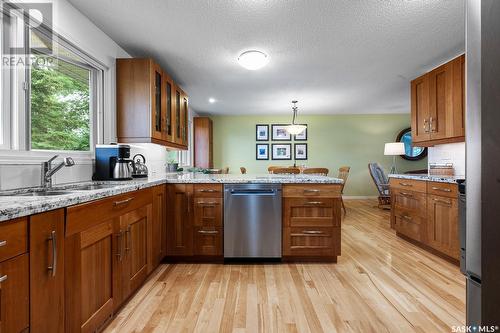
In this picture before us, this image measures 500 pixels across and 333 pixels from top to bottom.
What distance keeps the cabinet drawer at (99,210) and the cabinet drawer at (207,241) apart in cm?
78

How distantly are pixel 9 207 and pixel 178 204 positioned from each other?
176cm

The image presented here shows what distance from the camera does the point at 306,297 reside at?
1961 mm

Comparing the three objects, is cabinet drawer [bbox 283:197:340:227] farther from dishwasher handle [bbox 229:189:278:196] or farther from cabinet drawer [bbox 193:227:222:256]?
cabinet drawer [bbox 193:227:222:256]

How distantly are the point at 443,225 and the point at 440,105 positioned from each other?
4.77 ft

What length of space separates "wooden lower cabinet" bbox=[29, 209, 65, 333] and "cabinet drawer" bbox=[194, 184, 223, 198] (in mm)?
1506

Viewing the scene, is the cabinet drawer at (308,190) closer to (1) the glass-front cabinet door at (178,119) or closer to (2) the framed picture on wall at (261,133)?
(1) the glass-front cabinet door at (178,119)

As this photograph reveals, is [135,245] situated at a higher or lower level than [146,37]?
lower

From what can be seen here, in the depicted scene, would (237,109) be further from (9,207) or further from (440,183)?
(9,207)

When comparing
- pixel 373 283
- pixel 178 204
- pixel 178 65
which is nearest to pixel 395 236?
pixel 373 283

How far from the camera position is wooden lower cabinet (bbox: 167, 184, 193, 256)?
8.66 feet

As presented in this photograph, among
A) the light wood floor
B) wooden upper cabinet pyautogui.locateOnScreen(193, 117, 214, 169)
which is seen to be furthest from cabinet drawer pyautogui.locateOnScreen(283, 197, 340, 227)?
wooden upper cabinet pyautogui.locateOnScreen(193, 117, 214, 169)

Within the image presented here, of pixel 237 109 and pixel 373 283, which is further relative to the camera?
pixel 237 109

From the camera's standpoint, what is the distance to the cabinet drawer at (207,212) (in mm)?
2635

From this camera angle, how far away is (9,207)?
90 cm
